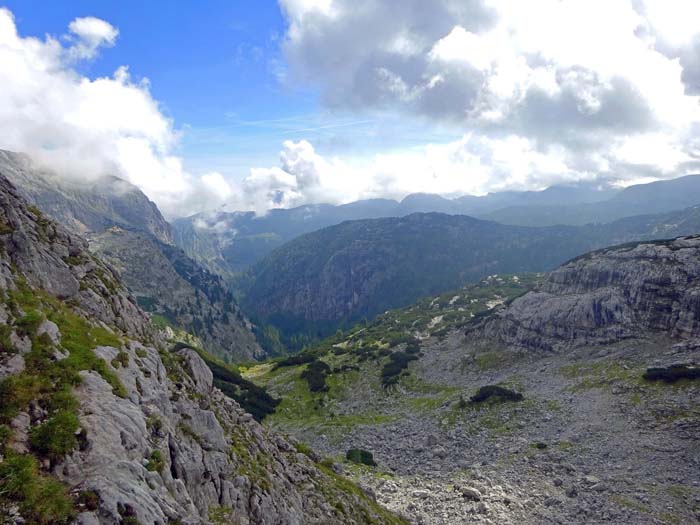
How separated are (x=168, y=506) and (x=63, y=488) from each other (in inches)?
148

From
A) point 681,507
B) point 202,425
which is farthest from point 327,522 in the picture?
point 681,507

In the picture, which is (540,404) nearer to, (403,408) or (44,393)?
(403,408)

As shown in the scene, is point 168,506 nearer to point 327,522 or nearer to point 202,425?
point 202,425

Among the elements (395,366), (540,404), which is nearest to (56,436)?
(540,404)

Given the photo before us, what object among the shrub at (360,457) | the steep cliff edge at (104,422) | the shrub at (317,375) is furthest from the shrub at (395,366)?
the steep cliff edge at (104,422)

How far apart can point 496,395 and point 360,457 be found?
29186mm

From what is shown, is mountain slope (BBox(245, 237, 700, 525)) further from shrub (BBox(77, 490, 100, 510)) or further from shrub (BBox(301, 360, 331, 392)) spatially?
shrub (BBox(77, 490, 100, 510))

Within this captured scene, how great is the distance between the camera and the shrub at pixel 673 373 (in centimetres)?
6128

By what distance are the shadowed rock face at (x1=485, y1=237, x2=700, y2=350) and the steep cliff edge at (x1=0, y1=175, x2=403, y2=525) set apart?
74.5m

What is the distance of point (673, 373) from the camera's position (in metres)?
63.0

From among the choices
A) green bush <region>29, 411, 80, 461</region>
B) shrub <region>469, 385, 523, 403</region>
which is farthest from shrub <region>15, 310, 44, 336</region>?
shrub <region>469, 385, 523, 403</region>

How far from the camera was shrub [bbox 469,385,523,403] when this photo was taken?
7344cm

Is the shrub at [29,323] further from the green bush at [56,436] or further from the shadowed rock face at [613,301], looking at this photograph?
the shadowed rock face at [613,301]

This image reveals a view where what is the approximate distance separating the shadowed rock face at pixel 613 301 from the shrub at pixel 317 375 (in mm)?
43217
